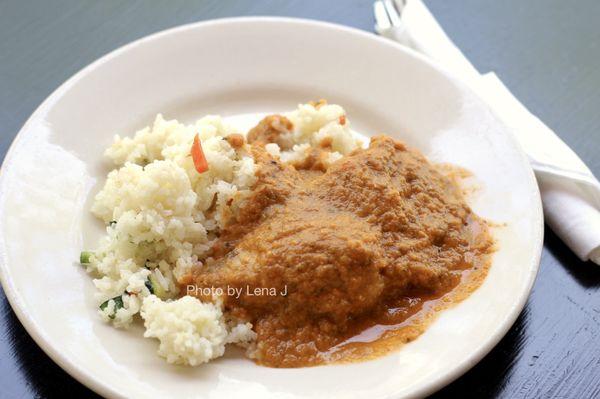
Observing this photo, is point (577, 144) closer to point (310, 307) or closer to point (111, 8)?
point (310, 307)

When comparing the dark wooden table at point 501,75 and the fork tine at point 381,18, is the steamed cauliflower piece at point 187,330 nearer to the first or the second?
the dark wooden table at point 501,75

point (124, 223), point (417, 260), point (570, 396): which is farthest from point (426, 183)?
point (124, 223)

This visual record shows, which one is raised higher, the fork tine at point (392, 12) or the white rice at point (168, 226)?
the fork tine at point (392, 12)

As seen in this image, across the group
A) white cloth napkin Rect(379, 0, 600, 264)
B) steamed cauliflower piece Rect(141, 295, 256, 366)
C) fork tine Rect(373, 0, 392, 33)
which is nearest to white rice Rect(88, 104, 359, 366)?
steamed cauliflower piece Rect(141, 295, 256, 366)

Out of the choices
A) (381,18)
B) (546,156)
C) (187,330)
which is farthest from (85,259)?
(381,18)

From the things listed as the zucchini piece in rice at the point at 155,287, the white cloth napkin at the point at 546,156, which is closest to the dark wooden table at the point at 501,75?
the white cloth napkin at the point at 546,156

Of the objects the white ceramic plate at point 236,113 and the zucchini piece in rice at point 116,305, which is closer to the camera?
the white ceramic plate at point 236,113
